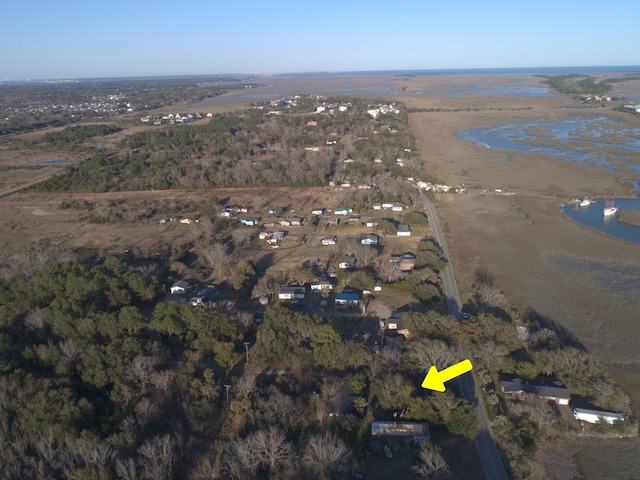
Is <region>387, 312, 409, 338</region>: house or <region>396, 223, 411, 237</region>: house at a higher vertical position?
Result: <region>396, 223, 411, 237</region>: house

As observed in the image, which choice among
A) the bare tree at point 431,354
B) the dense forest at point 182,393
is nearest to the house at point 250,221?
the dense forest at point 182,393

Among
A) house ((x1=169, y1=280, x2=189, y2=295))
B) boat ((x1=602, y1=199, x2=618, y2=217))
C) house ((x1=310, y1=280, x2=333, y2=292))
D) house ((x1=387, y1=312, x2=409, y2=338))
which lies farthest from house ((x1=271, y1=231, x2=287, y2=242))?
boat ((x1=602, y1=199, x2=618, y2=217))

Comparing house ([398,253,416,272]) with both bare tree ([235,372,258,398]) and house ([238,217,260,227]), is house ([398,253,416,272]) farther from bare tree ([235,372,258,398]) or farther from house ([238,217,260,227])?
house ([238,217,260,227])

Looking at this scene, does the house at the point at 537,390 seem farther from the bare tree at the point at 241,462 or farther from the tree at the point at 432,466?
the bare tree at the point at 241,462

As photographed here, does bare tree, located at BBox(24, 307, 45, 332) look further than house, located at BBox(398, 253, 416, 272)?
No

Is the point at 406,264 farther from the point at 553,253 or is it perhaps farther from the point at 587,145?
the point at 587,145

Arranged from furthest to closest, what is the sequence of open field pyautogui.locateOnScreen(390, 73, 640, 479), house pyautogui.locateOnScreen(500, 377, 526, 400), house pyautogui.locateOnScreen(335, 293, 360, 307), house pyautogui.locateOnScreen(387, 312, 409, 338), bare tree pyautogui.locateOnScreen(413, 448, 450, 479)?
house pyautogui.locateOnScreen(335, 293, 360, 307), house pyautogui.locateOnScreen(387, 312, 409, 338), open field pyautogui.locateOnScreen(390, 73, 640, 479), house pyautogui.locateOnScreen(500, 377, 526, 400), bare tree pyautogui.locateOnScreen(413, 448, 450, 479)

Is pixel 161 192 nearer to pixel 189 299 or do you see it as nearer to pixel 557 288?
pixel 189 299

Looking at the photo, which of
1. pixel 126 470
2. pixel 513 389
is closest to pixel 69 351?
pixel 126 470
